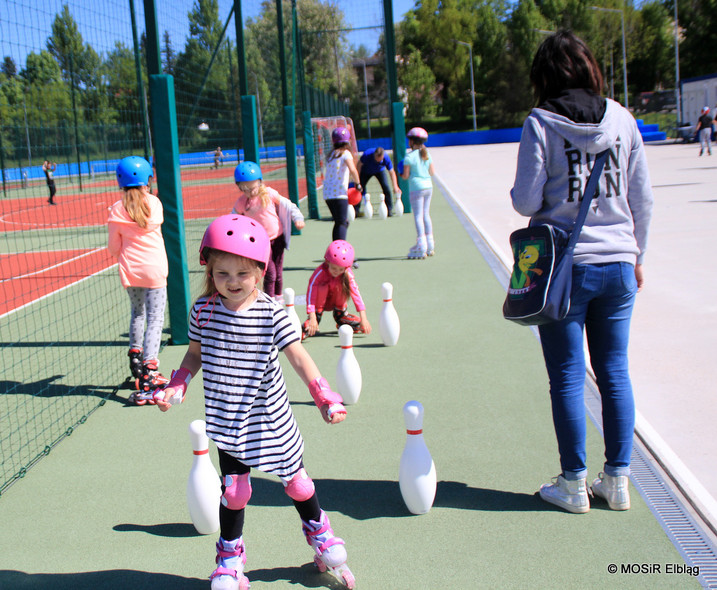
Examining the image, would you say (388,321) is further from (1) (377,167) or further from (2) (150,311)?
(1) (377,167)

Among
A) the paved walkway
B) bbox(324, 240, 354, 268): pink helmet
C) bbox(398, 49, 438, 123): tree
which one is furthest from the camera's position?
bbox(398, 49, 438, 123): tree

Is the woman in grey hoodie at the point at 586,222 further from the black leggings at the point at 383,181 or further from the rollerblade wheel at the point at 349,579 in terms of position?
the black leggings at the point at 383,181

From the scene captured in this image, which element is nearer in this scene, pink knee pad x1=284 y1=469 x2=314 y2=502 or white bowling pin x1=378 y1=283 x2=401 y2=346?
pink knee pad x1=284 y1=469 x2=314 y2=502

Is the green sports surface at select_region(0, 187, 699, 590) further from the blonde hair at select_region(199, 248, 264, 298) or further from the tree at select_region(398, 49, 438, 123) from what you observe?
the tree at select_region(398, 49, 438, 123)

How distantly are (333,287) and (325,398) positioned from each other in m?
4.01

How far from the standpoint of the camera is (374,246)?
→ 1291 cm

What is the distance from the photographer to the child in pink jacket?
568 cm

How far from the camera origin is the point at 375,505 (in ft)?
12.6

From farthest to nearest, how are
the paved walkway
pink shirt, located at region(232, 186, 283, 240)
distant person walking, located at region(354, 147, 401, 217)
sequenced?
distant person walking, located at region(354, 147, 401, 217)
pink shirt, located at region(232, 186, 283, 240)
the paved walkway

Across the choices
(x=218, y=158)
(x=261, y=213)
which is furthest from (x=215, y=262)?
(x=218, y=158)


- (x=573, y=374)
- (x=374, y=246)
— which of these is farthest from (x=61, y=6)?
(x=374, y=246)

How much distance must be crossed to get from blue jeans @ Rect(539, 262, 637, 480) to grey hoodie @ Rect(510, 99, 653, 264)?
0.12 meters

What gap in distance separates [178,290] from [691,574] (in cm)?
522

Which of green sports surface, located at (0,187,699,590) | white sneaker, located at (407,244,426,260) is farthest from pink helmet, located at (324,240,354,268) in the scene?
white sneaker, located at (407,244,426,260)
